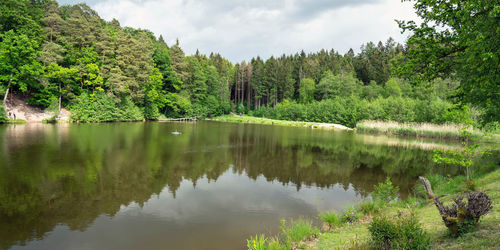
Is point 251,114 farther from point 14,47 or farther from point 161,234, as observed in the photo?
point 161,234

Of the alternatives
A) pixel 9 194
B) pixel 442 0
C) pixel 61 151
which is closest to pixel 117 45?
pixel 61 151

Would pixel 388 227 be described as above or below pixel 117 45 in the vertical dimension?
below

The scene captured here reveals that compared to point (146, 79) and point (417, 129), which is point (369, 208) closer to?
point (417, 129)

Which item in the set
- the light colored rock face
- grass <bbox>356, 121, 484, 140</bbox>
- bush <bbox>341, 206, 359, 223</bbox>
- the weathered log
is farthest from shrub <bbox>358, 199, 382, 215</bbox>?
the light colored rock face

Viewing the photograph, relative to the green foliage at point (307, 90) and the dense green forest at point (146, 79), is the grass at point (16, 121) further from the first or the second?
the green foliage at point (307, 90)

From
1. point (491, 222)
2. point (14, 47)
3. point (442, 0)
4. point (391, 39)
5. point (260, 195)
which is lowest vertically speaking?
point (260, 195)

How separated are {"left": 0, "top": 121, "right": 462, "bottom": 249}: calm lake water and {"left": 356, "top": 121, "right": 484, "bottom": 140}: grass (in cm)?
1873

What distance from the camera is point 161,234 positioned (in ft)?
24.2

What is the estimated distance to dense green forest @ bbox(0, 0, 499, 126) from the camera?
3628 centimetres

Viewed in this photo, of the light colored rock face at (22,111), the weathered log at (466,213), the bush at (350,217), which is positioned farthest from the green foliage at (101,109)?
the weathered log at (466,213)

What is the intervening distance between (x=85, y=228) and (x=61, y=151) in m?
12.1

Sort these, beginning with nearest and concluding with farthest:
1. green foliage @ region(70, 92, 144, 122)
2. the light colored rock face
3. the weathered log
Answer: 1. the weathered log
2. the light colored rock face
3. green foliage @ region(70, 92, 144, 122)

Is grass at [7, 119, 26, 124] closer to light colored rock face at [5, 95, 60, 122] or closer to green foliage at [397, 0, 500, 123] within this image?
light colored rock face at [5, 95, 60, 122]

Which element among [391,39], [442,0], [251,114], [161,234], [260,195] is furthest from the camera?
[391,39]
